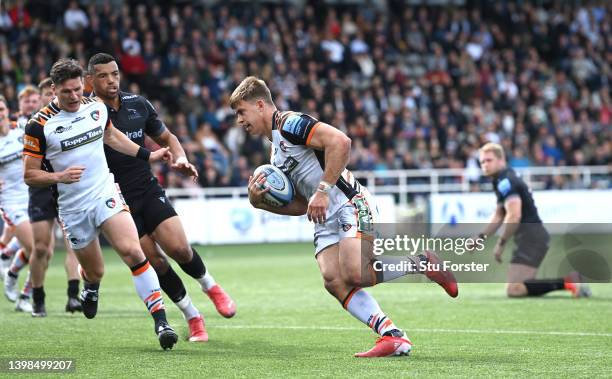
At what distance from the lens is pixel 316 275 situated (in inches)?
653

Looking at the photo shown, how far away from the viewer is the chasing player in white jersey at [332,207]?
7.79 meters

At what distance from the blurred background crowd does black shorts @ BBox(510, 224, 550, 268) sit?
1160 centimetres

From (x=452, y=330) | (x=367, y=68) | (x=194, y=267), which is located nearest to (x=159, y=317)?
(x=194, y=267)

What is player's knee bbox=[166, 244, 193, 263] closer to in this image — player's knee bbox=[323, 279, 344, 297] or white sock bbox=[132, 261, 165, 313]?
white sock bbox=[132, 261, 165, 313]

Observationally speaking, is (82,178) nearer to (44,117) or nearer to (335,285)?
(44,117)

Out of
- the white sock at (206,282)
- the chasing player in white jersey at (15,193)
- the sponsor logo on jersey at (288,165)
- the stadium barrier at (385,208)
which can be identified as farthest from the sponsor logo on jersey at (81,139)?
the stadium barrier at (385,208)

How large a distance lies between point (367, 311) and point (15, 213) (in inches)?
229

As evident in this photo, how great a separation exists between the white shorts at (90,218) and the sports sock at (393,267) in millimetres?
2168

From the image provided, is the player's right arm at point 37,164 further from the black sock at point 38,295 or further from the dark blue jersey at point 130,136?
the black sock at point 38,295

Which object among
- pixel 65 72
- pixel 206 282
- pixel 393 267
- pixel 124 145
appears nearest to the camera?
pixel 393 267

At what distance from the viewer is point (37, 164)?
844 cm

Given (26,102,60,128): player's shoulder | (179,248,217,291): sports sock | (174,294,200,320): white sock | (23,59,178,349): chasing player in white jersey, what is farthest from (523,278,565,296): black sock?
(26,102,60,128): player's shoulder

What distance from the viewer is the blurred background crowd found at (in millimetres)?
25031

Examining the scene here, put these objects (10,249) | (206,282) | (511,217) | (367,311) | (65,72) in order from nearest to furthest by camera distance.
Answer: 1. (367,311)
2. (65,72)
3. (206,282)
4. (511,217)
5. (10,249)
